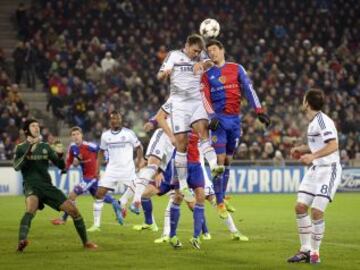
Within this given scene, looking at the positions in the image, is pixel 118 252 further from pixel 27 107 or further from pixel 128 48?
pixel 128 48

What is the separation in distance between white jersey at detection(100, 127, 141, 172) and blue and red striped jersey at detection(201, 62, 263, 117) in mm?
4545

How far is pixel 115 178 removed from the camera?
18266 millimetres

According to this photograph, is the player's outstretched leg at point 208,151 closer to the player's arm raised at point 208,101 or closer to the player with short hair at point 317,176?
the player's arm raised at point 208,101

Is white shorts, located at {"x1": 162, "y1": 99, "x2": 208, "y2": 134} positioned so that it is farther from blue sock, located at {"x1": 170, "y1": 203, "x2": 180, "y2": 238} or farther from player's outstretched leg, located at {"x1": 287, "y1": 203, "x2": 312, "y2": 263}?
Answer: player's outstretched leg, located at {"x1": 287, "y1": 203, "x2": 312, "y2": 263}

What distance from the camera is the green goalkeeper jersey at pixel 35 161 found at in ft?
42.4

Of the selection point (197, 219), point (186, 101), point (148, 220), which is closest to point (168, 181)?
point (186, 101)

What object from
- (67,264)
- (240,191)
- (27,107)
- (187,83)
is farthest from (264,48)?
(67,264)

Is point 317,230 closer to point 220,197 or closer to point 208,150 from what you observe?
point 208,150

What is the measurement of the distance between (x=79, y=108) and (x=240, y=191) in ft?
21.4

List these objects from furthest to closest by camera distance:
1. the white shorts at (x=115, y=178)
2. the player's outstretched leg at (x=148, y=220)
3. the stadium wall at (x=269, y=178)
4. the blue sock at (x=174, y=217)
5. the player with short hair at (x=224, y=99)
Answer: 1. the stadium wall at (x=269, y=178)
2. the white shorts at (x=115, y=178)
3. the player's outstretched leg at (x=148, y=220)
4. the player with short hair at (x=224, y=99)
5. the blue sock at (x=174, y=217)

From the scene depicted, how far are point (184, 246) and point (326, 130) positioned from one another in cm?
345

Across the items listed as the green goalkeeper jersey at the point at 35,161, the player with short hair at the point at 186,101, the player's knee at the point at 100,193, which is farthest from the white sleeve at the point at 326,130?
the player's knee at the point at 100,193

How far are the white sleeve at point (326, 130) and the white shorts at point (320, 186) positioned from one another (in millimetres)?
404

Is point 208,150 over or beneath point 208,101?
beneath
